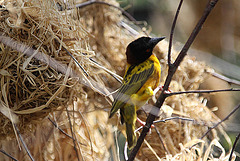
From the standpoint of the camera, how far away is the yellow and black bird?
177cm

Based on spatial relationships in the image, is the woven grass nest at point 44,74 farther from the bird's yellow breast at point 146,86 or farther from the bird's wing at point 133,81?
the bird's yellow breast at point 146,86

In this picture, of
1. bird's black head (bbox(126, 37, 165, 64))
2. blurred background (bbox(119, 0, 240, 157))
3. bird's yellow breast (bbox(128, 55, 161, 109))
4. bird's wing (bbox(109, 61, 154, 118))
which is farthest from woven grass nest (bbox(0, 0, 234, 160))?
blurred background (bbox(119, 0, 240, 157))

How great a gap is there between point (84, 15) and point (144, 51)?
0.89m

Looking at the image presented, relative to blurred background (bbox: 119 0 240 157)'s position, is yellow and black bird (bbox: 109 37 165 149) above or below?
above

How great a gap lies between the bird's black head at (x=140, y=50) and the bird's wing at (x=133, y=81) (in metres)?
0.06

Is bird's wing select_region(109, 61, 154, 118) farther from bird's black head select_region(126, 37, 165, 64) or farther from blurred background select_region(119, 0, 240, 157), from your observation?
blurred background select_region(119, 0, 240, 157)

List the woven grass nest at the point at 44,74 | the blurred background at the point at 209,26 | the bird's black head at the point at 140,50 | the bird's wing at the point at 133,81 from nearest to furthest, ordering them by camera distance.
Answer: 1. the woven grass nest at the point at 44,74
2. the bird's wing at the point at 133,81
3. the bird's black head at the point at 140,50
4. the blurred background at the point at 209,26

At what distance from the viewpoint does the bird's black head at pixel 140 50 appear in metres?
1.96

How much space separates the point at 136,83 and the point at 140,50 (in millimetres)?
240

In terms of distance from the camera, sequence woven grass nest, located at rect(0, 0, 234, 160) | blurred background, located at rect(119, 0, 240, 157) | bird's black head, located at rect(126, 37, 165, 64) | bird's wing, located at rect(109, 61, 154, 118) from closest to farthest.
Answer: woven grass nest, located at rect(0, 0, 234, 160) → bird's wing, located at rect(109, 61, 154, 118) → bird's black head, located at rect(126, 37, 165, 64) → blurred background, located at rect(119, 0, 240, 157)

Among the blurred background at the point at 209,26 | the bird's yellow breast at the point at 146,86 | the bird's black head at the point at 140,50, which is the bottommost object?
the blurred background at the point at 209,26

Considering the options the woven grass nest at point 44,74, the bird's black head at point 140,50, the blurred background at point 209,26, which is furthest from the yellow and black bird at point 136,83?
the blurred background at point 209,26

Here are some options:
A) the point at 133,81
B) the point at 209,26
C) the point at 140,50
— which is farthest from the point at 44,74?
the point at 209,26

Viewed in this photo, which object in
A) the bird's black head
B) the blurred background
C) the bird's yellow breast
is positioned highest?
the bird's black head
